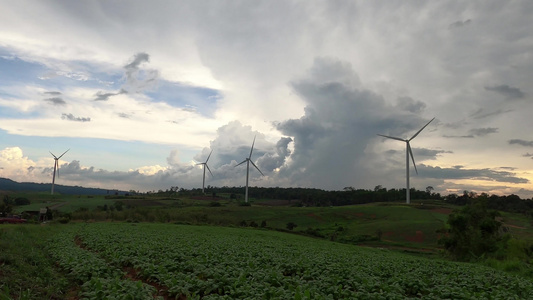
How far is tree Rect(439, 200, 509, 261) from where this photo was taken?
6612 centimetres

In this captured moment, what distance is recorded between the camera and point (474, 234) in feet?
222

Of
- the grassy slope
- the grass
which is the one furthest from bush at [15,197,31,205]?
the grass

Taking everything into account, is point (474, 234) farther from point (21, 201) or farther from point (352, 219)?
point (21, 201)

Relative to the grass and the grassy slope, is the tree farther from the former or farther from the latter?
the grass

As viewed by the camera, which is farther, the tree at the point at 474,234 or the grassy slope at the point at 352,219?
the grassy slope at the point at 352,219

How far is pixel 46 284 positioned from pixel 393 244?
3563 inches

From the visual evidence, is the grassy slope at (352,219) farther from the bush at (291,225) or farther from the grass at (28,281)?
the grass at (28,281)

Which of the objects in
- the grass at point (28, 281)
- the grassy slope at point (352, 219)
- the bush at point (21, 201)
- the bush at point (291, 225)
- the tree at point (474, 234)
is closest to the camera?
the grass at point (28, 281)

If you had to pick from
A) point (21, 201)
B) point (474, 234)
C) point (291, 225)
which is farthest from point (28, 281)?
point (21, 201)

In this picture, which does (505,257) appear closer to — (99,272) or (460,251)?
(460,251)

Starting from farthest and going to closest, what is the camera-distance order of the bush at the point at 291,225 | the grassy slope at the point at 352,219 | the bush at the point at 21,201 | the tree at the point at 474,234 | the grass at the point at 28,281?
the bush at the point at 21,201
the bush at the point at 291,225
the grassy slope at the point at 352,219
the tree at the point at 474,234
the grass at the point at 28,281

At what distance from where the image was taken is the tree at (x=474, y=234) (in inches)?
2603

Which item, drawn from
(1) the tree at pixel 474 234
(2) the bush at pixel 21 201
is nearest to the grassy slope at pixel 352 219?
(2) the bush at pixel 21 201

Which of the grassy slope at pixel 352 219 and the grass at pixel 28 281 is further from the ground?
the grass at pixel 28 281
